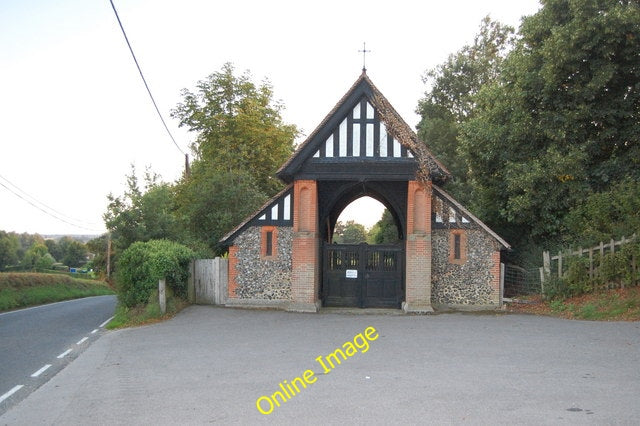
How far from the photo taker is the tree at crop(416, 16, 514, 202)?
3478 cm

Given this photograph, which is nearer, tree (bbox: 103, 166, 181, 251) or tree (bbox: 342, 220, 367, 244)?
tree (bbox: 103, 166, 181, 251)

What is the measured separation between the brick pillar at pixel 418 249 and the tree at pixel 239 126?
57.9 feet

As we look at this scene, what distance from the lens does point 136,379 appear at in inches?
384

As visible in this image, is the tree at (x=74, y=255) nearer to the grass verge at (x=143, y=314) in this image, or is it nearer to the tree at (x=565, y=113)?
the grass verge at (x=143, y=314)

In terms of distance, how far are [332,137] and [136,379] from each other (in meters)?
11.8

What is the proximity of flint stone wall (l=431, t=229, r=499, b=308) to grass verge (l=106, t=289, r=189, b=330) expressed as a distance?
8923 mm

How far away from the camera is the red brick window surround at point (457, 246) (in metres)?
20.3

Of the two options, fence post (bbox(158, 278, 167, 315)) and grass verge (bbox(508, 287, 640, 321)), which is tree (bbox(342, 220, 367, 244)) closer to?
grass verge (bbox(508, 287, 640, 321))

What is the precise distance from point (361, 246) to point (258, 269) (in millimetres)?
3769

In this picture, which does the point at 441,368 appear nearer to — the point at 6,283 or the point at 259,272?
the point at 259,272

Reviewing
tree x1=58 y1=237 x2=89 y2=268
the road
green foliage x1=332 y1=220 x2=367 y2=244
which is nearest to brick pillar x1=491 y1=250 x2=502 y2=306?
the road

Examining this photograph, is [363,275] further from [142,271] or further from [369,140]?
[142,271]

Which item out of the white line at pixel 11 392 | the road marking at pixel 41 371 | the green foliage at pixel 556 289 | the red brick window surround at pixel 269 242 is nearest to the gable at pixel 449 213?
the green foliage at pixel 556 289

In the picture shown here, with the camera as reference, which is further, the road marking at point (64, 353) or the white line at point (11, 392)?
the road marking at point (64, 353)
